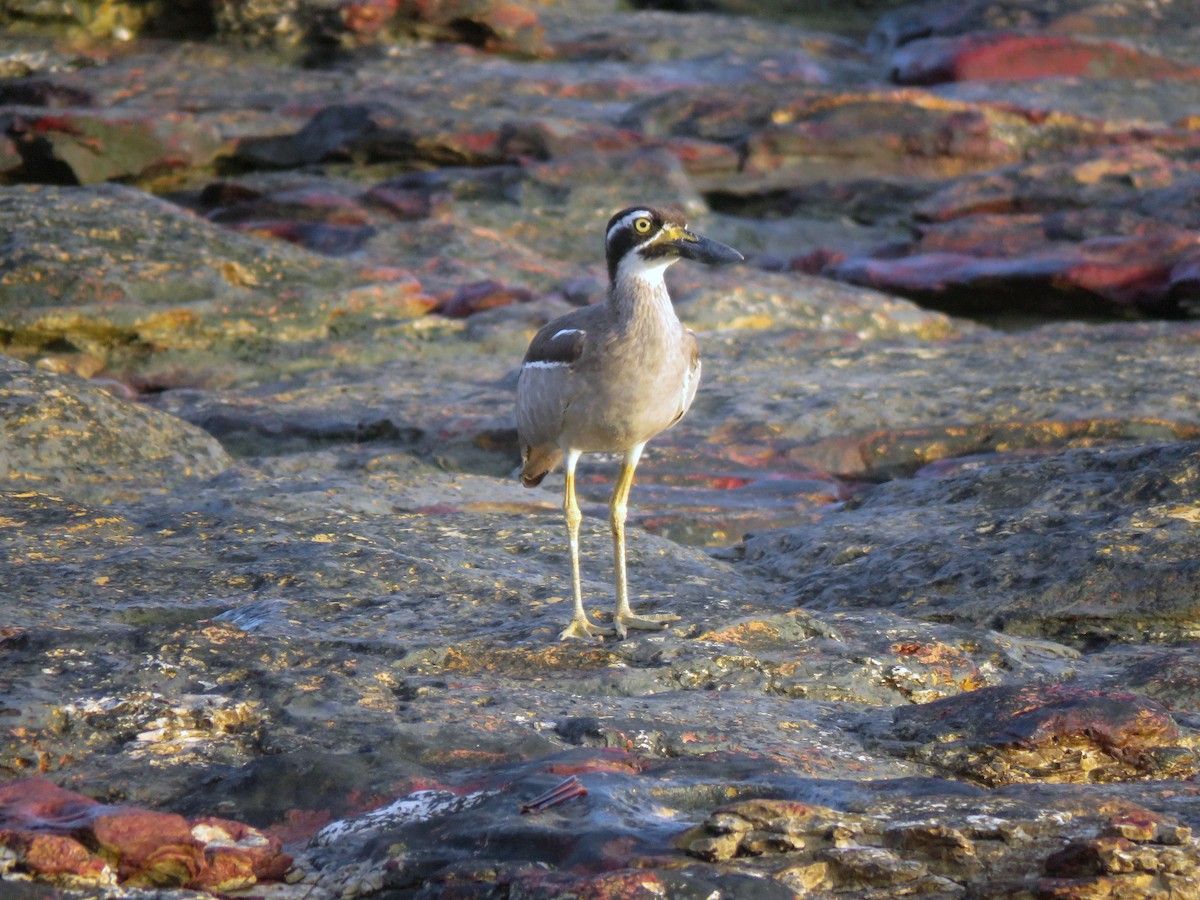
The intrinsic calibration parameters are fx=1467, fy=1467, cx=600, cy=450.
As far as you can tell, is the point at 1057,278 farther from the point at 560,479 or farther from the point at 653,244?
the point at 653,244

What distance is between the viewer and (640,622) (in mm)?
6008

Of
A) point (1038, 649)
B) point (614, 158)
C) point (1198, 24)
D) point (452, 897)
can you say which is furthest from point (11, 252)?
point (1198, 24)

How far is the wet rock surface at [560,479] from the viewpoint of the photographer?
3.62 m

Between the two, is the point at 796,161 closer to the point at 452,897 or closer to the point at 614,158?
the point at 614,158

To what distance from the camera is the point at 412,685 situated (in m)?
4.95

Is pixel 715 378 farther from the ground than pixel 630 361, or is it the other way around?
pixel 630 361

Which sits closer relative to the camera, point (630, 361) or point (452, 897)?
point (452, 897)

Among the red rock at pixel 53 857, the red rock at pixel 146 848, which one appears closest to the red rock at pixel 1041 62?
the red rock at pixel 146 848

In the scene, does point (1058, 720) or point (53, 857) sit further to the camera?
point (1058, 720)

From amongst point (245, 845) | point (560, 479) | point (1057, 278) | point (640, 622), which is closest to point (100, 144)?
point (560, 479)

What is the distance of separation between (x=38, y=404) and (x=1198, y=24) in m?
19.8

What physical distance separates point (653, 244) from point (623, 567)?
1417mm

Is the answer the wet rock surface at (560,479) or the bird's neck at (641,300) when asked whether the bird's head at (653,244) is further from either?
the wet rock surface at (560,479)

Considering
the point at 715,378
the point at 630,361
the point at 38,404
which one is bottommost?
the point at 715,378
